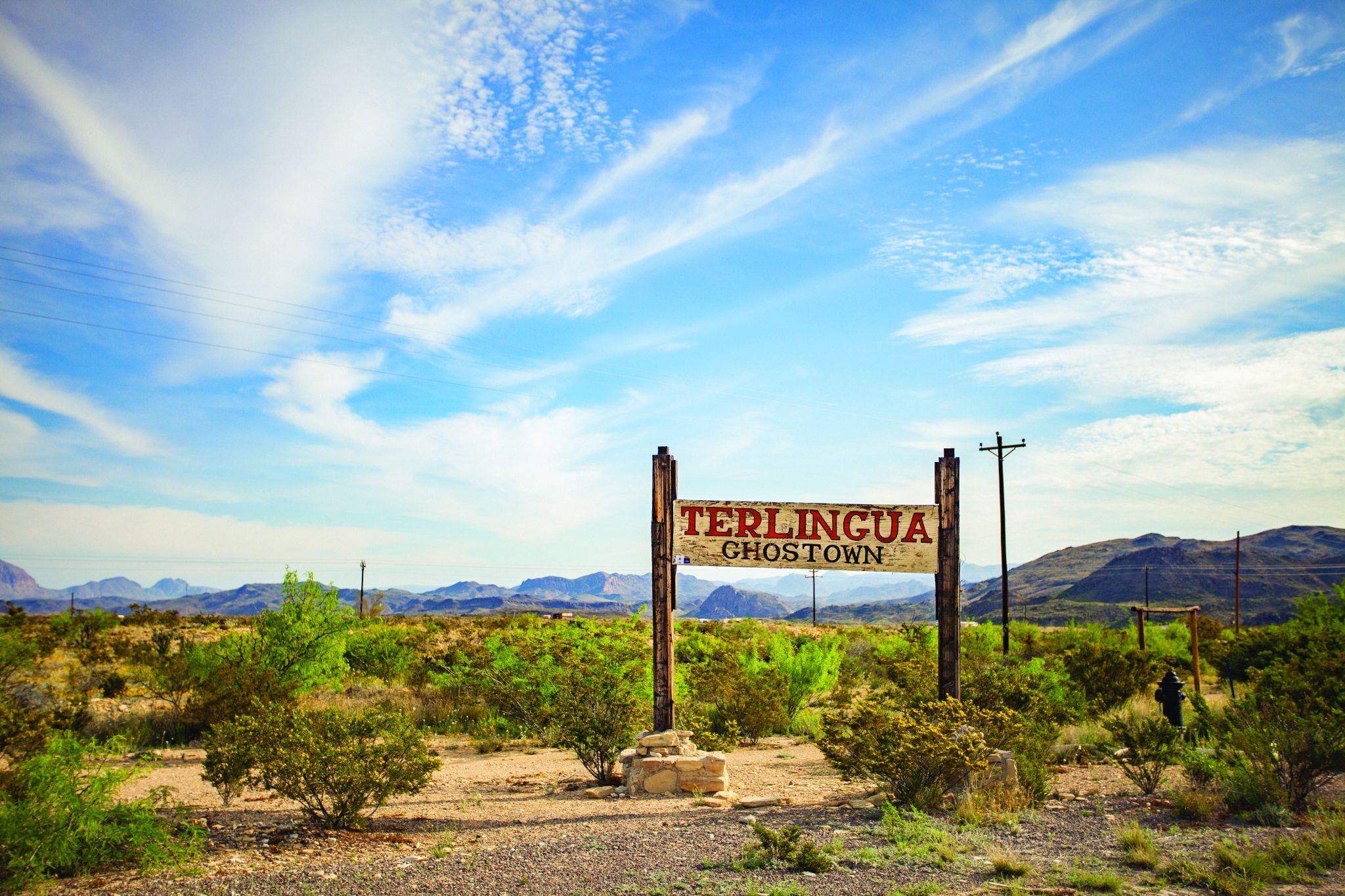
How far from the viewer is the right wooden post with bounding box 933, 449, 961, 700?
9.69 m

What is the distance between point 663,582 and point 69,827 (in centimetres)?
625

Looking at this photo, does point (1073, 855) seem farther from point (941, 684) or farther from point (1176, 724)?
point (1176, 724)

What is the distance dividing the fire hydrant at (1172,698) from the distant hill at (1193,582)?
87.7 m

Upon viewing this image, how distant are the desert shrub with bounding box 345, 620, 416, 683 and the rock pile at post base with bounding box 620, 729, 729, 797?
13.5 metres

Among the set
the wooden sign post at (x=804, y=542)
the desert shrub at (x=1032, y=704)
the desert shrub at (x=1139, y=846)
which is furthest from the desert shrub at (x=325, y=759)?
the desert shrub at (x=1032, y=704)

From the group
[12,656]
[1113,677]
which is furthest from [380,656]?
[1113,677]

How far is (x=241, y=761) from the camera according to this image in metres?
8.35

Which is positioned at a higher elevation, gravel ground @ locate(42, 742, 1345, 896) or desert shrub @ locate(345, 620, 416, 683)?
gravel ground @ locate(42, 742, 1345, 896)

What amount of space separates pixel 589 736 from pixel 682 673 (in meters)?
4.83

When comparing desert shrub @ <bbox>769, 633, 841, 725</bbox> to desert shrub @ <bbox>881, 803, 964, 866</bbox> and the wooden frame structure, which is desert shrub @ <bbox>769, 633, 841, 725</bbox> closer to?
the wooden frame structure

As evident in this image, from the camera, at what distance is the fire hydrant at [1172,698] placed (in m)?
12.0

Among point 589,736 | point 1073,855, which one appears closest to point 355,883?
point 589,736

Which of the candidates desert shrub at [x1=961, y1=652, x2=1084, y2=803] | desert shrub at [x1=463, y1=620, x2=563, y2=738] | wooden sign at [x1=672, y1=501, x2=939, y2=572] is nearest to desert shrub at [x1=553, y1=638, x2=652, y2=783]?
desert shrub at [x1=463, y1=620, x2=563, y2=738]

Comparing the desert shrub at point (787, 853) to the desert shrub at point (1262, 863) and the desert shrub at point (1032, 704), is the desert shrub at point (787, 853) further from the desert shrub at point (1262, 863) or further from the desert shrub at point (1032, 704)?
the desert shrub at point (1032, 704)
